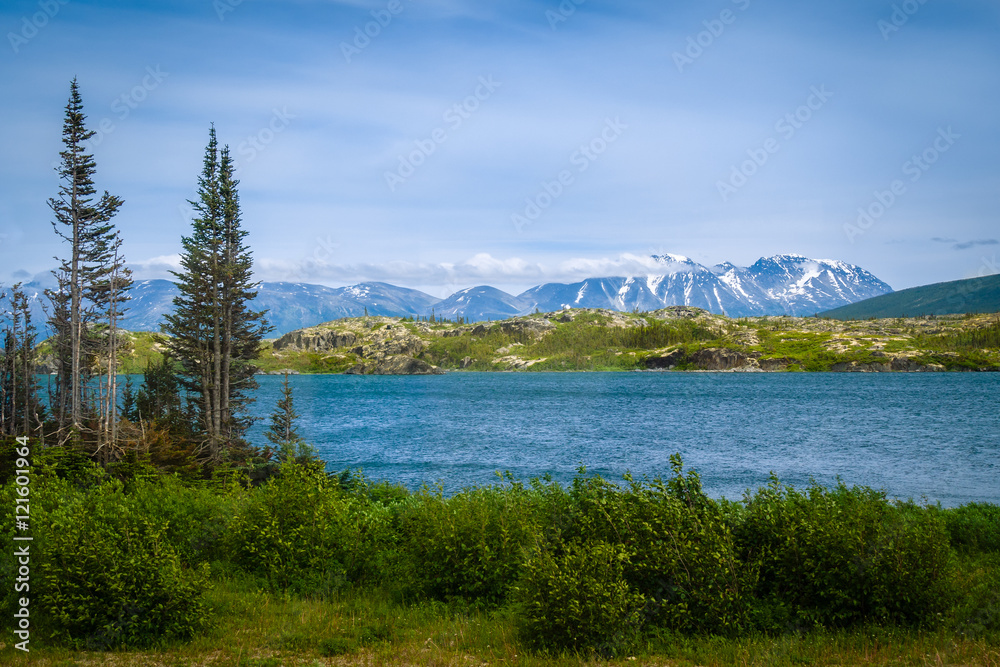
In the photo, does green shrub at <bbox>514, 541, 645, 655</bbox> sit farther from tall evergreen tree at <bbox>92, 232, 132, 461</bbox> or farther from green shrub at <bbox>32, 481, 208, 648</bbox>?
tall evergreen tree at <bbox>92, 232, 132, 461</bbox>

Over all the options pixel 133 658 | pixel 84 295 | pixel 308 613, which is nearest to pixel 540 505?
pixel 308 613

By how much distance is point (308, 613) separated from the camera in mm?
13617

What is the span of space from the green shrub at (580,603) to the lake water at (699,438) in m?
24.7

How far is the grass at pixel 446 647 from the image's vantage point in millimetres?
10883

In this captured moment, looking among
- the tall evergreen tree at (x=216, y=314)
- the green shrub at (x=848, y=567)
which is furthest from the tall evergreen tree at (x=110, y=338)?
the green shrub at (x=848, y=567)

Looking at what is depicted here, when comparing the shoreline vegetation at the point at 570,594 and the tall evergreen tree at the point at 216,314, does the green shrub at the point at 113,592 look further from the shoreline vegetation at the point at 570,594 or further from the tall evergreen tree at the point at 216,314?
the tall evergreen tree at the point at 216,314

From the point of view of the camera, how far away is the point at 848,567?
40.1 ft

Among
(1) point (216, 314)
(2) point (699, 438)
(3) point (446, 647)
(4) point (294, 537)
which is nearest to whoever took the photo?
(3) point (446, 647)

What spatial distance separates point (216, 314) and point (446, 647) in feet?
140

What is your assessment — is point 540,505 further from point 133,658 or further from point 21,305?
point 21,305

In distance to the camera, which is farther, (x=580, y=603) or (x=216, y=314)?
(x=216, y=314)

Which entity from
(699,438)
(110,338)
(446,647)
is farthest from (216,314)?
(699,438)

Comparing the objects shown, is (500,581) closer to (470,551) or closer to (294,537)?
(470,551)

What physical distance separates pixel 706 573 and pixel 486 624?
472 centimetres
